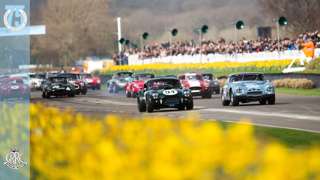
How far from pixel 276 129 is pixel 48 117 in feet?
25.4

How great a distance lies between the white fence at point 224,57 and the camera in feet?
136

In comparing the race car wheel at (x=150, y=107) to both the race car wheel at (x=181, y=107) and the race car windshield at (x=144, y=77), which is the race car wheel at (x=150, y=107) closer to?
the race car wheel at (x=181, y=107)

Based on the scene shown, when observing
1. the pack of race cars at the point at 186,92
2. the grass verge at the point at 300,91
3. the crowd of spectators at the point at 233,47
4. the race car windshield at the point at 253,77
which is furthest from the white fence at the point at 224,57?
the pack of race cars at the point at 186,92

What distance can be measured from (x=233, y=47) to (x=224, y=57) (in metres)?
1.30

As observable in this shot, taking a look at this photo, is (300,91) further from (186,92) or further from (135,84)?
(186,92)

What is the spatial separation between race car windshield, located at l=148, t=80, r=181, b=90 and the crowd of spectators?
46.6ft

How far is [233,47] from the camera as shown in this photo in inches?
1874

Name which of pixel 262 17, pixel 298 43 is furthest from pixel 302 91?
pixel 262 17

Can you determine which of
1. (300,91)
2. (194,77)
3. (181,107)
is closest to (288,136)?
(181,107)

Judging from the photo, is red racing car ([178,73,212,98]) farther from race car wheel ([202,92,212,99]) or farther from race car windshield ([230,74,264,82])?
race car windshield ([230,74,264,82])

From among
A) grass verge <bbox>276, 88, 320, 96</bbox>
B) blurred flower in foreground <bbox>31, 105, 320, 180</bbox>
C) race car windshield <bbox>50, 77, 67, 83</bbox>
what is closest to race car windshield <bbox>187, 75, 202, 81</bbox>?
grass verge <bbox>276, 88, 320, 96</bbox>

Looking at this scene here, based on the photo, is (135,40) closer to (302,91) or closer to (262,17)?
(262,17)

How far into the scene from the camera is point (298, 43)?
41625mm

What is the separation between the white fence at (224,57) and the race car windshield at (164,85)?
13.5 m
